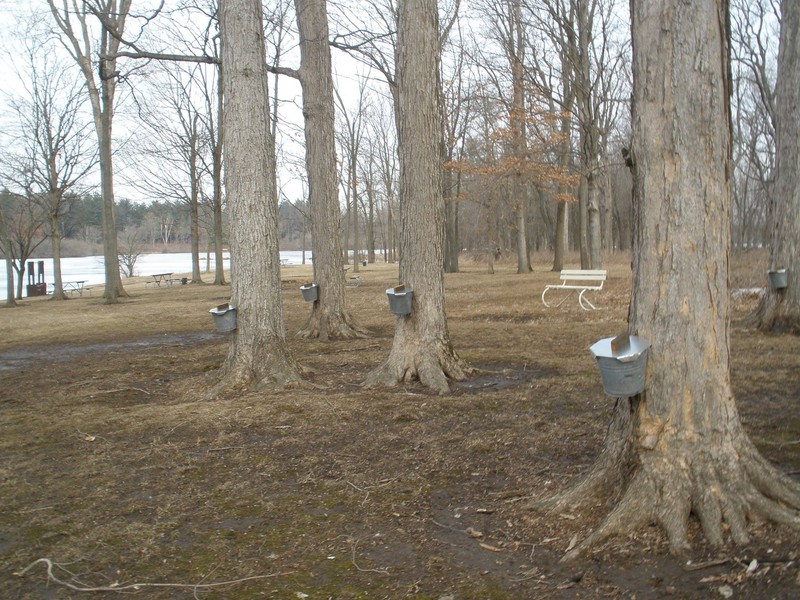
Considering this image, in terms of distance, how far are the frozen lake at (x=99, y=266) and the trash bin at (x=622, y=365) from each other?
3417 cm

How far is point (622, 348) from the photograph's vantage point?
3.21 meters

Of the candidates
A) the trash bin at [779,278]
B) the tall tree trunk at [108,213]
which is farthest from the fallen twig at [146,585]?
the tall tree trunk at [108,213]

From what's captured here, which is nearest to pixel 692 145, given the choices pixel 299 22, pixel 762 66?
pixel 299 22

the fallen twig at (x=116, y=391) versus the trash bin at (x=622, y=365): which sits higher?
the trash bin at (x=622, y=365)

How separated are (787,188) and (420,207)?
5.48m

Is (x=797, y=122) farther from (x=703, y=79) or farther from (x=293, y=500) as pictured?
(x=293, y=500)

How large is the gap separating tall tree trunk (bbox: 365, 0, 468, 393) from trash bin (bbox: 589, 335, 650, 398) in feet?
12.9

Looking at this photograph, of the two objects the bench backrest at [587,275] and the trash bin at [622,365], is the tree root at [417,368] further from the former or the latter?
the bench backrest at [587,275]

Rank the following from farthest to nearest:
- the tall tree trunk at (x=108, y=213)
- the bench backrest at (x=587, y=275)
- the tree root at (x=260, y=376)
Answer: the tall tree trunk at (x=108, y=213) < the bench backrest at (x=587, y=275) < the tree root at (x=260, y=376)

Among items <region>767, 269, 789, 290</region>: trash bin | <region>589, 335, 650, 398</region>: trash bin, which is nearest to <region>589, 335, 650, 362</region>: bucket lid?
<region>589, 335, 650, 398</region>: trash bin

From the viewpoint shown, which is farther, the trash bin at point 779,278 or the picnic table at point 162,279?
the picnic table at point 162,279

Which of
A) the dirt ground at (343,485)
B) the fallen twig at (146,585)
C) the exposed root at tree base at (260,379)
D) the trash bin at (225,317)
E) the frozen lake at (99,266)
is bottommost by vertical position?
the fallen twig at (146,585)

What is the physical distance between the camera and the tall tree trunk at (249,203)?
720 centimetres

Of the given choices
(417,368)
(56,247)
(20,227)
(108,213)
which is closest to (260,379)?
(417,368)
